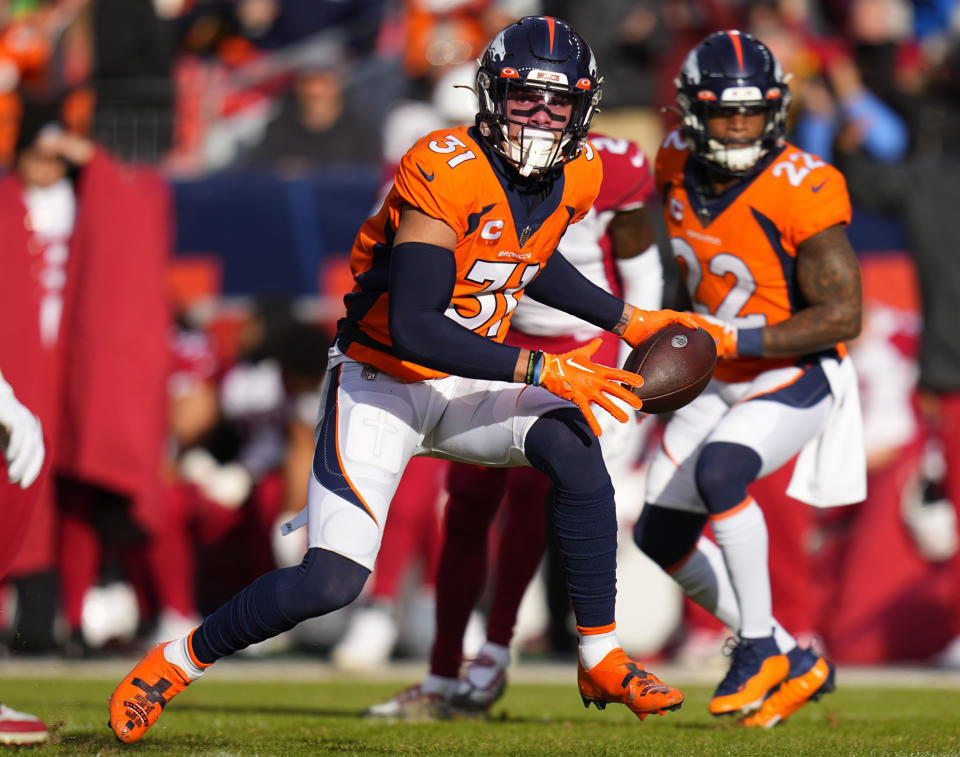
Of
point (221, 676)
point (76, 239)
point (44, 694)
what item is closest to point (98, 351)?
point (76, 239)

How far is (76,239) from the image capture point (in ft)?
25.0

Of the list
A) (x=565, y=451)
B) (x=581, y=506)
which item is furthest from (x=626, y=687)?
(x=565, y=451)

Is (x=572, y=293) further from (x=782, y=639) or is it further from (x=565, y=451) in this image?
(x=782, y=639)

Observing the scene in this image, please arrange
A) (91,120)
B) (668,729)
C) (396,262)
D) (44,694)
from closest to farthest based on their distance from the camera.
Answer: (396,262) < (668,729) < (44,694) < (91,120)

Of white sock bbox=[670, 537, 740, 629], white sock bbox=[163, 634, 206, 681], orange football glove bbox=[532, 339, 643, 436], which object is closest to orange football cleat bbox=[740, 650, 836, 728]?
white sock bbox=[670, 537, 740, 629]

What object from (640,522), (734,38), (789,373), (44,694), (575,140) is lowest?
(44,694)

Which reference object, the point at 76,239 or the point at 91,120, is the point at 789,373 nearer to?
the point at 76,239

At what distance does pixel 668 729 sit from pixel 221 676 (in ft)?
9.67

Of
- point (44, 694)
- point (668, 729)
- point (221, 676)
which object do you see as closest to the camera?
point (668, 729)

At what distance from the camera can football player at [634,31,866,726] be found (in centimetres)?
499

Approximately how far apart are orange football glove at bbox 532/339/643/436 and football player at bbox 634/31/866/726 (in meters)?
0.93

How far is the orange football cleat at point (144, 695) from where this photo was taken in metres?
4.11

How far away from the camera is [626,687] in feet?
13.3

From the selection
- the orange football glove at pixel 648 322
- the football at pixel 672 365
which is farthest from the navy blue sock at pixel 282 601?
the orange football glove at pixel 648 322
